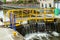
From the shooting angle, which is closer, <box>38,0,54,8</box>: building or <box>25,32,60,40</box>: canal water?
<box>25,32,60,40</box>: canal water

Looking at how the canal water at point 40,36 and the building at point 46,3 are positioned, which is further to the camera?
the building at point 46,3

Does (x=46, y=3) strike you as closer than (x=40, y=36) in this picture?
No

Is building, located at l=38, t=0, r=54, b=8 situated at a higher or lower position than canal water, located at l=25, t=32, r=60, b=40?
higher

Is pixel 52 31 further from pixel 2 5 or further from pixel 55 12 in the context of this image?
pixel 2 5

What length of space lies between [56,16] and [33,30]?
2.16 metres

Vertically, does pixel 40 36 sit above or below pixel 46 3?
below

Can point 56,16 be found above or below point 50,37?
above

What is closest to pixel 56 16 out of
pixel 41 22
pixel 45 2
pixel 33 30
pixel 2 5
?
pixel 41 22

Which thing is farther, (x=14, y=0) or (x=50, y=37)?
(x=14, y=0)

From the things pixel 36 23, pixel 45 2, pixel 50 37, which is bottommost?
pixel 50 37

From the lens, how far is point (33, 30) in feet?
42.3

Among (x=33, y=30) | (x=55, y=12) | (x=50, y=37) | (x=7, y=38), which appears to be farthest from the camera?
(x=55, y=12)

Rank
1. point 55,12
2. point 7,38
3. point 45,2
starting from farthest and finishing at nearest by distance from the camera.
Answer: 1. point 45,2
2. point 55,12
3. point 7,38

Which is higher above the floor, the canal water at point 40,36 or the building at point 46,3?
the building at point 46,3
